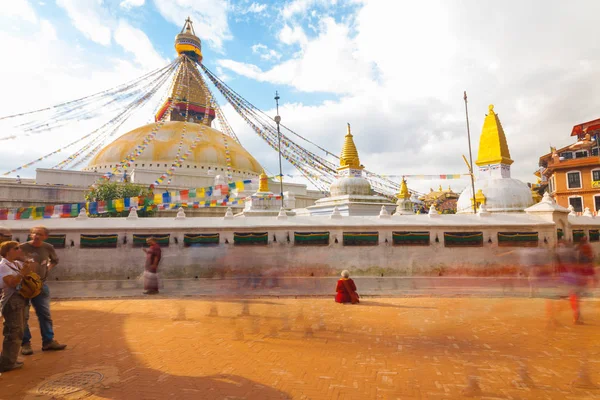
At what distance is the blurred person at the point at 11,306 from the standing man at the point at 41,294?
43cm

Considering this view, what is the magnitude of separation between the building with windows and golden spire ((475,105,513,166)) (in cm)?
1529

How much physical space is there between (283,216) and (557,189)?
2936cm

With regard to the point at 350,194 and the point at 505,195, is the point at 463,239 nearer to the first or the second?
the point at 350,194

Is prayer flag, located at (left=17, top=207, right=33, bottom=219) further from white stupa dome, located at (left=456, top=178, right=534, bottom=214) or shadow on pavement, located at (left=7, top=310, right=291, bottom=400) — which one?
white stupa dome, located at (left=456, top=178, right=534, bottom=214)

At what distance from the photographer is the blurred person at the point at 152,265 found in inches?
380

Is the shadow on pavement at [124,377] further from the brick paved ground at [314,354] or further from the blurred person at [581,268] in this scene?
the blurred person at [581,268]

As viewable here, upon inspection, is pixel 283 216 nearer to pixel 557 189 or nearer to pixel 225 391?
pixel 225 391

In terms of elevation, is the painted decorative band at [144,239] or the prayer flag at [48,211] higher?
the prayer flag at [48,211]

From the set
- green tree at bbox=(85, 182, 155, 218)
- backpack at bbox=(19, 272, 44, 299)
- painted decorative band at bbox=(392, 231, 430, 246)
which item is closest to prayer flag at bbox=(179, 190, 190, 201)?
green tree at bbox=(85, 182, 155, 218)

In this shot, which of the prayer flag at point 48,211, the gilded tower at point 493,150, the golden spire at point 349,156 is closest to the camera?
the prayer flag at point 48,211

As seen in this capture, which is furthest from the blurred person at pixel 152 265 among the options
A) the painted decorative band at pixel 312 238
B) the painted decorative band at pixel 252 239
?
the painted decorative band at pixel 312 238

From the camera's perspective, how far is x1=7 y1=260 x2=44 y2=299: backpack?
14.8 ft

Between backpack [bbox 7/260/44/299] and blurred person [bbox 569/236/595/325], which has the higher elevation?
backpack [bbox 7/260/44/299]

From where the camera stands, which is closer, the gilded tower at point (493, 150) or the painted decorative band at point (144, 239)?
the painted decorative band at point (144, 239)
